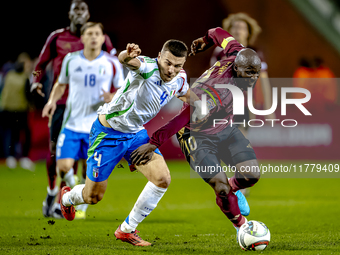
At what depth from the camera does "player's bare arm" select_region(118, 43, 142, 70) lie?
414 centimetres

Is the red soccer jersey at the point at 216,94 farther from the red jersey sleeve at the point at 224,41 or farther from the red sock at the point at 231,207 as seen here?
the red sock at the point at 231,207

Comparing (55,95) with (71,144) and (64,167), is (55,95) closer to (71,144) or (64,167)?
(71,144)

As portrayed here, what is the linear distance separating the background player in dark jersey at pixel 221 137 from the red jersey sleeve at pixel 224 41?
0.01 m

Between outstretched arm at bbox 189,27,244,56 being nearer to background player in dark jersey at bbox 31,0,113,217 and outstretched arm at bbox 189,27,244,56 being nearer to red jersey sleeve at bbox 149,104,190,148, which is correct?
red jersey sleeve at bbox 149,104,190,148

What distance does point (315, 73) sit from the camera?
40.9ft

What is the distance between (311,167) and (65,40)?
692 cm

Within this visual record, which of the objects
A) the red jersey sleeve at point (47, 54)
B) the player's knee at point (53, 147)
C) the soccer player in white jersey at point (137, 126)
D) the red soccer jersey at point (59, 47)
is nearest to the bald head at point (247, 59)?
the soccer player in white jersey at point (137, 126)

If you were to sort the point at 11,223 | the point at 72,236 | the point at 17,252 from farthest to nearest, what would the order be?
the point at 11,223, the point at 72,236, the point at 17,252

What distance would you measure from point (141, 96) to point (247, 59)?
3.47ft

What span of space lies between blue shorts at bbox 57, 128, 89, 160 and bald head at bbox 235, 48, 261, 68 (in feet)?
8.55

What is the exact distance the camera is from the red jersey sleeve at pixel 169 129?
4.68 m

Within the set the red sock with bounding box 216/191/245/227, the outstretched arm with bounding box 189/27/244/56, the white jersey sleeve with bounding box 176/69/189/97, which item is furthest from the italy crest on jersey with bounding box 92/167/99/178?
the outstretched arm with bounding box 189/27/244/56

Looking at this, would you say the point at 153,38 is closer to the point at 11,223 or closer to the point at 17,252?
the point at 11,223

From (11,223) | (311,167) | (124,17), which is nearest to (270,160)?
(311,167)
